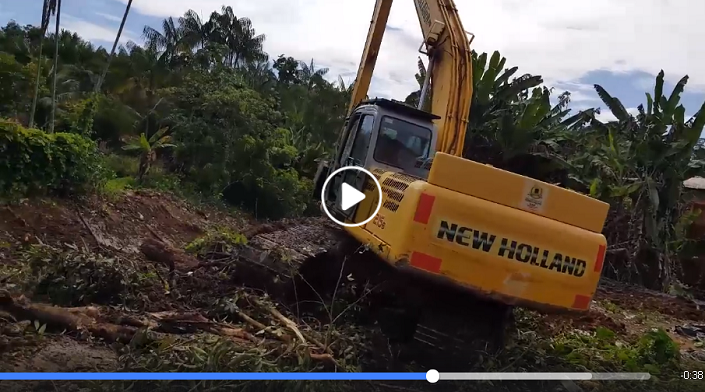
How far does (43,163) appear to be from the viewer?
9.25 m

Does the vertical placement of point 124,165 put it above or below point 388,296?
below

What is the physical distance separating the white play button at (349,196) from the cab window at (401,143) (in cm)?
32

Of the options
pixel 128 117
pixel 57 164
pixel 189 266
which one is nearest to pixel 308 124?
pixel 128 117

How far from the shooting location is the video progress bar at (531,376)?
3.76 m

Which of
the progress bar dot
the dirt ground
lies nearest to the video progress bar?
the progress bar dot

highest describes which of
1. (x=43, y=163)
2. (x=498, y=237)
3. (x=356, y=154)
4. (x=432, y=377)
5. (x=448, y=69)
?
(x=448, y=69)

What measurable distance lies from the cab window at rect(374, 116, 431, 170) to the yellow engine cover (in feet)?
4.26

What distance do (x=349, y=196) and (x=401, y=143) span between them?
2.00ft

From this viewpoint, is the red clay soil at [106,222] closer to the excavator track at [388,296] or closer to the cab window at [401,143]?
the excavator track at [388,296]

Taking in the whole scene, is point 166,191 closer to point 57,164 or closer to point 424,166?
point 57,164

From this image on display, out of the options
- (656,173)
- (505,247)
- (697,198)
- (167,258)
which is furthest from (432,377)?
(697,198)

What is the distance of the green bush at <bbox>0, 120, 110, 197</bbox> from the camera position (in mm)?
8727

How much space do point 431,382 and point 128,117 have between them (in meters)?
14.6
